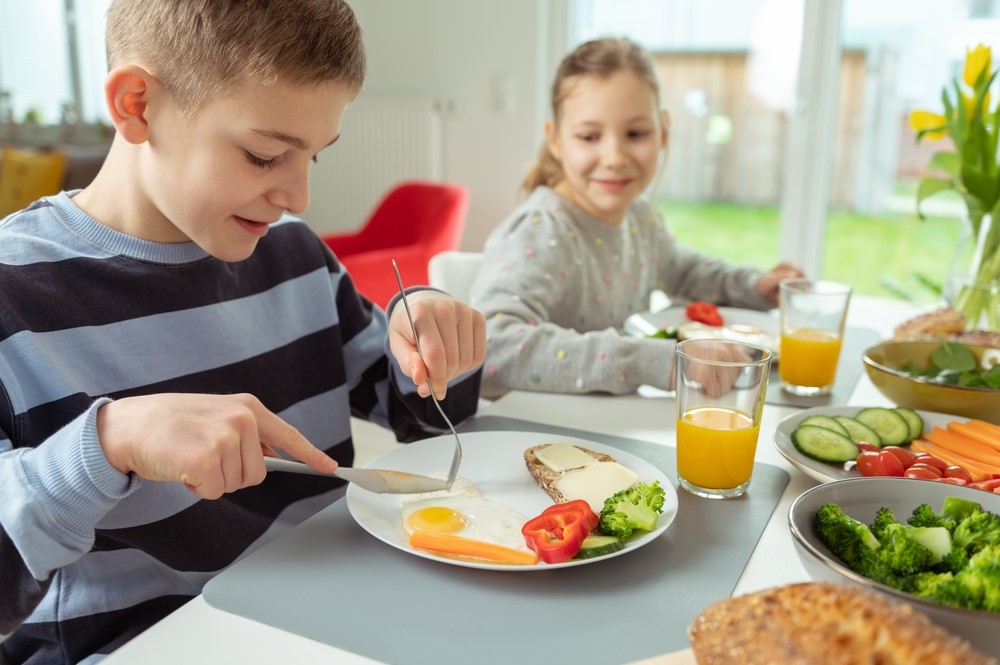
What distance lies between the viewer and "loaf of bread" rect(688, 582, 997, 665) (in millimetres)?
511

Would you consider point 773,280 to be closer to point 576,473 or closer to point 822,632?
point 576,473

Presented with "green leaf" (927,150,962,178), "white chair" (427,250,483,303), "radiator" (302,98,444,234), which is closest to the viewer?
"green leaf" (927,150,962,178)

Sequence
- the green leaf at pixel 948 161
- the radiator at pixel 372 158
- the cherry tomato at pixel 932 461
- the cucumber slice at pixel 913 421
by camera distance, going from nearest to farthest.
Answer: the cherry tomato at pixel 932 461 → the cucumber slice at pixel 913 421 → the green leaf at pixel 948 161 → the radiator at pixel 372 158

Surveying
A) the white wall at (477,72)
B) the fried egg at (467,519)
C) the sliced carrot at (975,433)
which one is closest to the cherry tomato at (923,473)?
the sliced carrot at (975,433)

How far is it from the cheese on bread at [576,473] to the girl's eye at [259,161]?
1.41ft

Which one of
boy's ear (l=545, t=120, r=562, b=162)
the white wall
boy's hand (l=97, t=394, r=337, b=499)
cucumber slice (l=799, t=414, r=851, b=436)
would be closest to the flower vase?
cucumber slice (l=799, t=414, r=851, b=436)

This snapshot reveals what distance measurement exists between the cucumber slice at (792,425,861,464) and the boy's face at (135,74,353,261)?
0.65 m

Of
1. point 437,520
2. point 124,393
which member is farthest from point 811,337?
point 124,393

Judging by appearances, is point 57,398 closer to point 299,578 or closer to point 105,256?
point 105,256

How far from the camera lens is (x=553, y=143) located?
200 cm

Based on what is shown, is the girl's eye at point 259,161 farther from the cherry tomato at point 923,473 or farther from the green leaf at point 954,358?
the green leaf at point 954,358

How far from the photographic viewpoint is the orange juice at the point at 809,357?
1301 millimetres

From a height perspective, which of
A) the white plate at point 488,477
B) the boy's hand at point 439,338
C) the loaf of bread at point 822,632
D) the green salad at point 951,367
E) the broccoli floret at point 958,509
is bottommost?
the white plate at point 488,477

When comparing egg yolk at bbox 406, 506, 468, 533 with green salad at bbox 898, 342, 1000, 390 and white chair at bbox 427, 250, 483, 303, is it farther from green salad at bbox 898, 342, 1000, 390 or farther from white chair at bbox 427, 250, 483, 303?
white chair at bbox 427, 250, 483, 303
